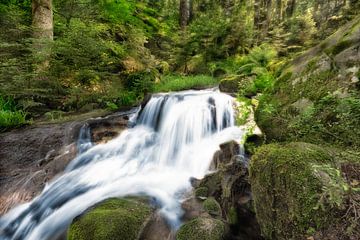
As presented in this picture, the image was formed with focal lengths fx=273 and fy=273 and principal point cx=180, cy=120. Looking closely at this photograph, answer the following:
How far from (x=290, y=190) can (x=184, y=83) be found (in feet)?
31.9

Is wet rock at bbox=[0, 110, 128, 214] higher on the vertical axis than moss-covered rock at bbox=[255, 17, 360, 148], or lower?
lower

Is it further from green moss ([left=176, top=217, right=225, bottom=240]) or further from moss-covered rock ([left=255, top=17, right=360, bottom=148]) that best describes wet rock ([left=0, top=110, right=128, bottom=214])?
moss-covered rock ([left=255, top=17, right=360, bottom=148])

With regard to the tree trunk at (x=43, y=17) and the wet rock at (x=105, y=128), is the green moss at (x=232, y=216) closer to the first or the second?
the wet rock at (x=105, y=128)

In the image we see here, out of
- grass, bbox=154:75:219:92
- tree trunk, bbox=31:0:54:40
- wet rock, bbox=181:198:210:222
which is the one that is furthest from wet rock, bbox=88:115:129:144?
grass, bbox=154:75:219:92

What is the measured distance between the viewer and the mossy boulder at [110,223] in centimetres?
336

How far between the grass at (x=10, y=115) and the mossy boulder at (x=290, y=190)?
6.18m

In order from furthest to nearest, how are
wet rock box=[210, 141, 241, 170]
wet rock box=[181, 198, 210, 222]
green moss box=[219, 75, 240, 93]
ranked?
green moss box=[219, 75, 240, 93], wet rock box=[210, 141, 241, 170], wet rock box=[181, 198, 210, 222]

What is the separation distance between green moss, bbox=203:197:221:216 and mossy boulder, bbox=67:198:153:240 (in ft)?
2.71

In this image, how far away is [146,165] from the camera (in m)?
6.03

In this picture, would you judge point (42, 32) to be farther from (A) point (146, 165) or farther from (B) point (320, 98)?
(B) point (320, 98)

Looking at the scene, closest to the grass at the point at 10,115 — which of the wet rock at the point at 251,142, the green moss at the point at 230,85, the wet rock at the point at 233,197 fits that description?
the wet rock at the point at 233,197

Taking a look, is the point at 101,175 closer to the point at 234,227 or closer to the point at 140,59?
the point at 234,227

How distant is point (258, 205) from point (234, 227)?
→ 3.07 feet

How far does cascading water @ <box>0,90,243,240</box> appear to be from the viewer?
4.42 metres
